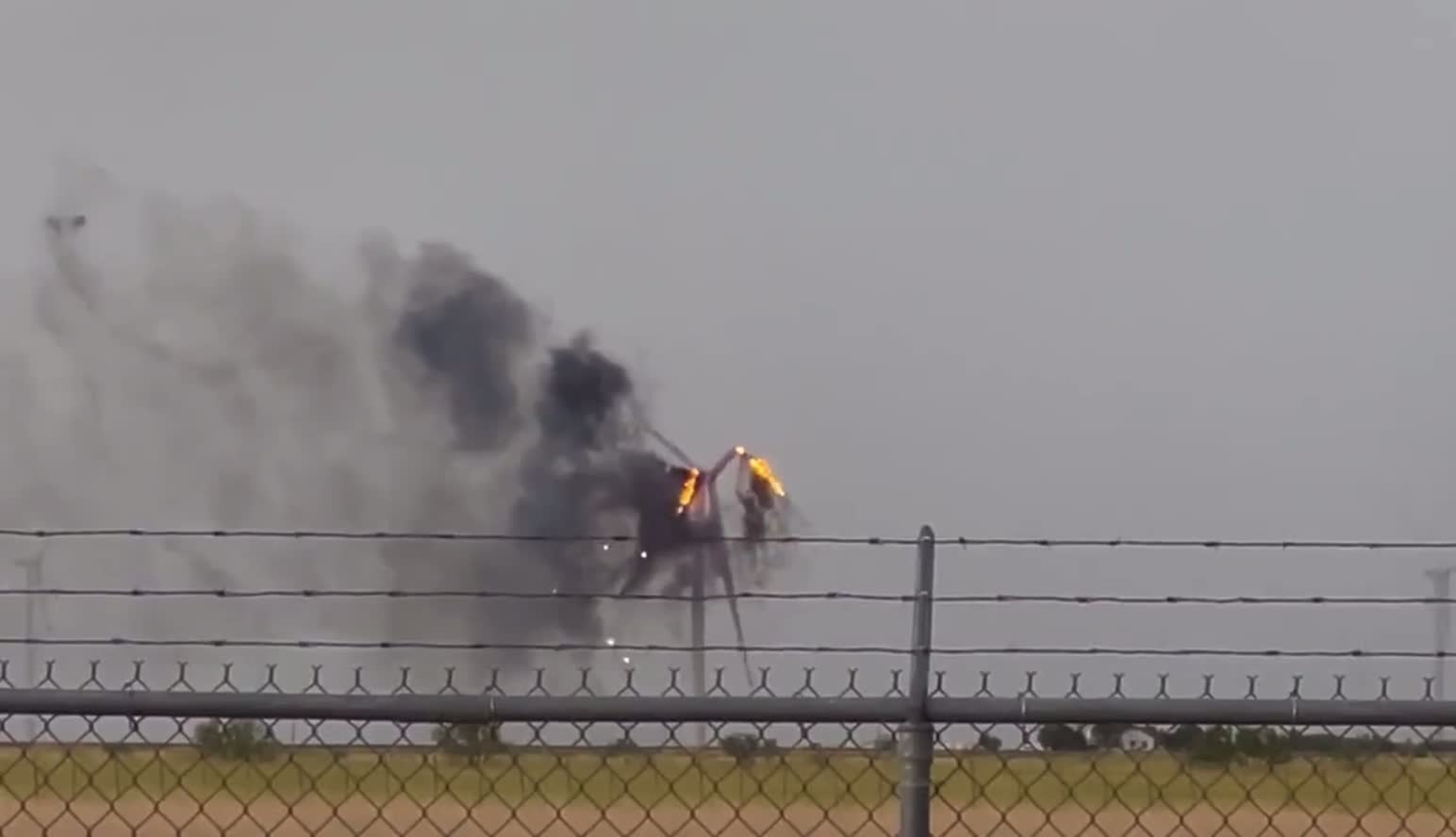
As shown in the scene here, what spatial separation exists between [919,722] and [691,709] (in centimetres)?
66

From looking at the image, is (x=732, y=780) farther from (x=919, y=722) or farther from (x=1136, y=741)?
(x=919, y=722)

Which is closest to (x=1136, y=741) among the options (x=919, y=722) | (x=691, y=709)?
(x=919, y=722)

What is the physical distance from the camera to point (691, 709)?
578cm

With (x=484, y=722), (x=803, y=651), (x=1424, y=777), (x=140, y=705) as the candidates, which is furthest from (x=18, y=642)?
(x=1424, y=777)

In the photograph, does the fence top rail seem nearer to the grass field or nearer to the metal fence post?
the metal fence post

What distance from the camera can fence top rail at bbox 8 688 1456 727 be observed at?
579 cm

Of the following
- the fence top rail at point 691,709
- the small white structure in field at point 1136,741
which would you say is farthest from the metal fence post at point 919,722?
the small white structure in field at point 1136,741

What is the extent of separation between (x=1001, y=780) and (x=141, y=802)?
479 cm

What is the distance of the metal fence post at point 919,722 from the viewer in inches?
229

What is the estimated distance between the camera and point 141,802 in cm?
1140

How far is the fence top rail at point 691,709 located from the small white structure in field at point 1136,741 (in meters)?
0.76

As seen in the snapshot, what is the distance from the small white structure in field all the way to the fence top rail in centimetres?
76

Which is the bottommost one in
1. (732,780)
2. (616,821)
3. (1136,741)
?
(616,821)

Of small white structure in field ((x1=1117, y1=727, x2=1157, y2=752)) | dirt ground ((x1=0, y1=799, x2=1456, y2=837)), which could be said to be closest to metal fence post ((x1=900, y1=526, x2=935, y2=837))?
small white structure in field ((x1=1117, y1=727, x2=1157, y2=752))
